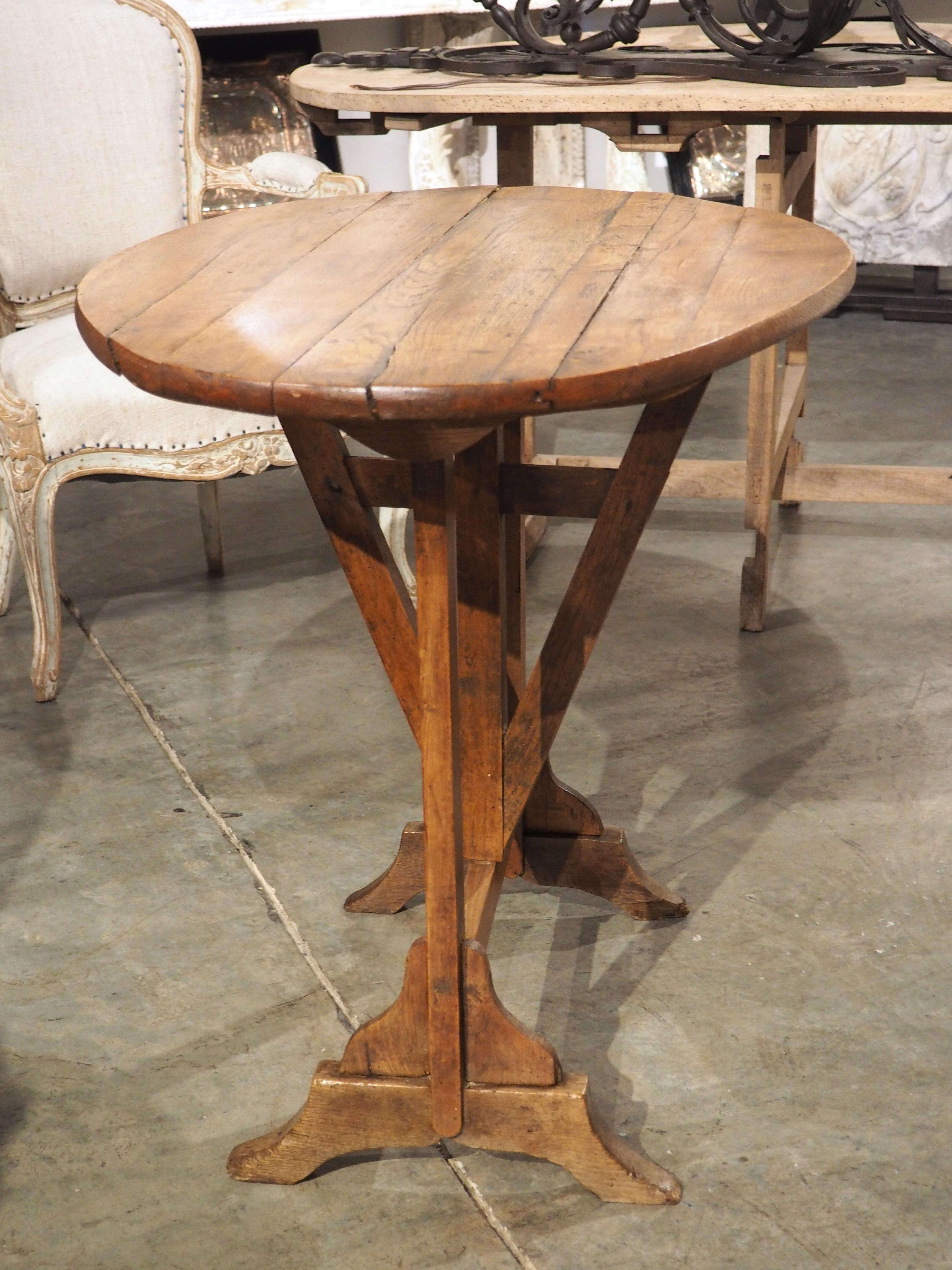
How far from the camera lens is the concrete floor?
4.54 feet

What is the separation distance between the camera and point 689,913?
1.83 metres

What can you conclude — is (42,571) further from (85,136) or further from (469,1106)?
(469,1106)

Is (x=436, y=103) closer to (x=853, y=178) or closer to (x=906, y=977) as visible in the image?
(x=906, y=977)

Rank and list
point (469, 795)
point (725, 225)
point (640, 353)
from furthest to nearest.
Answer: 1. point (469, 795)
2. point (725, 225)
3. point (640, 353)

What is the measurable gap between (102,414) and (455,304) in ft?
4.21

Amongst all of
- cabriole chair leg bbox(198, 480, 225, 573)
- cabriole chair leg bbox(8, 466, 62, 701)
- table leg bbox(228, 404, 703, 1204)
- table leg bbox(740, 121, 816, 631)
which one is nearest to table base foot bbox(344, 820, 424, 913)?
table leg bbox(228, 404, 703, 1204)

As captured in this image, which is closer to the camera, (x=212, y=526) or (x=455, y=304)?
(x=455, y=304)

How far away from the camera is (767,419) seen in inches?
98.3

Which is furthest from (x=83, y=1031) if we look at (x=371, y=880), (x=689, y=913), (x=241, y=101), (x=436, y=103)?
(x=241, y=101)

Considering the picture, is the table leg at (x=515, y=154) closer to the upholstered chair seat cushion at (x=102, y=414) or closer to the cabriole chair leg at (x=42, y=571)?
the upholstered chair seat cushion at (x=102, y=414)

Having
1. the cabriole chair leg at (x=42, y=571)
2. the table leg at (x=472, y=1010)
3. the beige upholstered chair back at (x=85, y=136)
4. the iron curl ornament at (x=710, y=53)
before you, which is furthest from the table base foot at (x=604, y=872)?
the beige upholstered chair back at (x=85, y=136)

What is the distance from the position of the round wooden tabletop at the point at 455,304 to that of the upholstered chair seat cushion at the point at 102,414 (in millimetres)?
763

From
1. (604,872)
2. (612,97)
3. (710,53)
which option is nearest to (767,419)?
(612,97)

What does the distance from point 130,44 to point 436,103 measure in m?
0.73
